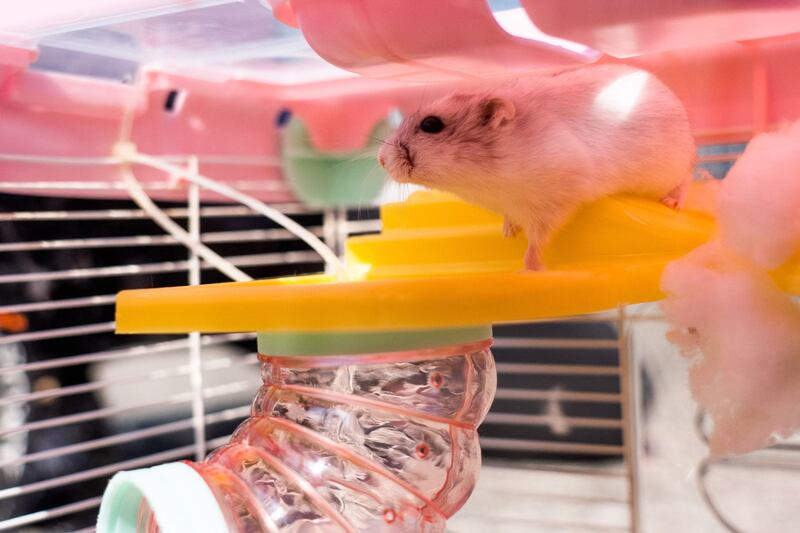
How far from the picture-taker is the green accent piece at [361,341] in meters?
0.72

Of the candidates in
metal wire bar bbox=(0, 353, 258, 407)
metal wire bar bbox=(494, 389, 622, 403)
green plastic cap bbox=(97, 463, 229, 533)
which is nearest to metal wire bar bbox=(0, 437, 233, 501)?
metal wire bar bbox=(0, 353, 258, 407)

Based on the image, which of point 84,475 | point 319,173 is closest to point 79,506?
point 84,475

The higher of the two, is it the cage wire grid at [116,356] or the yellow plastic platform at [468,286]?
the yellow plastic platform at [468,286]

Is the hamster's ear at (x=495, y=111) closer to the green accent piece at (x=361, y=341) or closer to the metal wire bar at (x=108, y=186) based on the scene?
the green accent piece at (x=361, y=341)

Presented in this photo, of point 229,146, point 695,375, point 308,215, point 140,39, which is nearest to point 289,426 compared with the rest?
point 695,375

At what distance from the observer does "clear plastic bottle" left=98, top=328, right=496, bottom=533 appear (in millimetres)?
749

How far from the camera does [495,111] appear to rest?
0.73 m

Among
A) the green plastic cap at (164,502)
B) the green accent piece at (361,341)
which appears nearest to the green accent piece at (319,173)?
the green accent piece at (361,341)

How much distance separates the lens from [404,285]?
1.91ft

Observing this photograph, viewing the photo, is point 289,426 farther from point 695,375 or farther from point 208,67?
point 208,67

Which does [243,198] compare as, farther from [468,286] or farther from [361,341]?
[468,286]

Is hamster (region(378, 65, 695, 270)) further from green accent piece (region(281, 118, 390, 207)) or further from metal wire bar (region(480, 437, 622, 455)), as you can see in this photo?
metal wire bar (region(480, 437, 622, 455))

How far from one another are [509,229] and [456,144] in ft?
0.41

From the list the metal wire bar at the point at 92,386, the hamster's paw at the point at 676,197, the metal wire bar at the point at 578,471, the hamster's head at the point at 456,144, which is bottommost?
the metal wire bar at the point at 578,471
